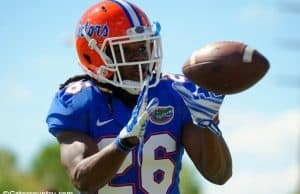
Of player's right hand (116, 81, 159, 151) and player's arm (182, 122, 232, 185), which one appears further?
player's arm (182, 122, 232, 185)

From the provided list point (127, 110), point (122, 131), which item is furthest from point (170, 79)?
point (122, 131)

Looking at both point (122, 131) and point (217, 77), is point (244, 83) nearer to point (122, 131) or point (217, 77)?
point (217, 77)

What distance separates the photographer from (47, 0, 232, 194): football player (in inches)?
231

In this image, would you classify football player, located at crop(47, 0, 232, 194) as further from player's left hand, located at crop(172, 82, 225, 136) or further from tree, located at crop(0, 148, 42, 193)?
tree, located at crop(0, 148, 42, 193)

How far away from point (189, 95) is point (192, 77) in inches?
4.2

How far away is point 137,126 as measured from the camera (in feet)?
17.9

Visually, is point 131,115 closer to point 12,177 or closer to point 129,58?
point 129,58

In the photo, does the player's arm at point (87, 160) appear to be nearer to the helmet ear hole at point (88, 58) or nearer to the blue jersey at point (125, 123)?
the blue jersey at point (125, 123)

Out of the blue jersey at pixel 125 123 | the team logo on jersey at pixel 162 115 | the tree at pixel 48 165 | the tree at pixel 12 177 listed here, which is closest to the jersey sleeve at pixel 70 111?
the blue jersey at pixel 125 123

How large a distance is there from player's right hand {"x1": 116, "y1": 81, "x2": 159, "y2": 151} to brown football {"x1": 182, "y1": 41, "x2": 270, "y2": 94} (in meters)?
0.36

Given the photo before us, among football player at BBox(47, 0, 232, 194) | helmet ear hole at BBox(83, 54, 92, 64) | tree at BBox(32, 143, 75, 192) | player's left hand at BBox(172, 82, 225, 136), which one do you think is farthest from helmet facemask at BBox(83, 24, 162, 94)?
tree at BBox(32, 143, 75, 192)

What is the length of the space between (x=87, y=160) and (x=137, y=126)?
42 centimetres

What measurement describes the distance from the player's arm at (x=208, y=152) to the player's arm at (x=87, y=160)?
575 mm

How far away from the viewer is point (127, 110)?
240 inches
